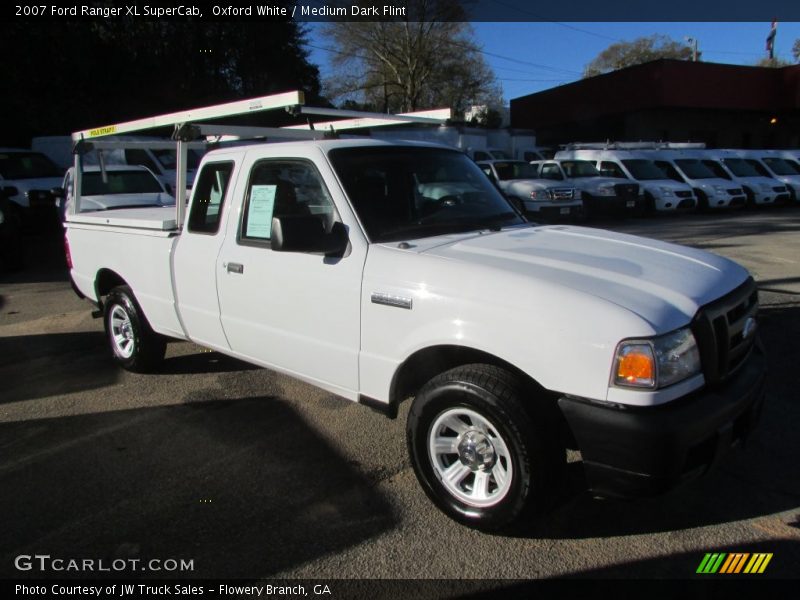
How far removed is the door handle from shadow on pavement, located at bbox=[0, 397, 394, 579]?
1083 millimetres

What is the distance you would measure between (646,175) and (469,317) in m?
16.7

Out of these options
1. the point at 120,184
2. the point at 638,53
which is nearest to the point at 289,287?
the point at 120,184

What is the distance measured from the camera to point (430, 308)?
2949mm

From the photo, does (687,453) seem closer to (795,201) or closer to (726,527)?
(726,527)

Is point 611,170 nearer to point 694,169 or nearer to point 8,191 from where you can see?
point 694,169

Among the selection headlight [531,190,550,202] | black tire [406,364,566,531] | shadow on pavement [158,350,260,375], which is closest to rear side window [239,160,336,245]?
black tire [406,364,566,531]

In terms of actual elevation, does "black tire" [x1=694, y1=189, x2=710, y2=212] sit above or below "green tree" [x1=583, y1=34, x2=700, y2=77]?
→ below

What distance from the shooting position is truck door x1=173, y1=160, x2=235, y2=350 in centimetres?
416

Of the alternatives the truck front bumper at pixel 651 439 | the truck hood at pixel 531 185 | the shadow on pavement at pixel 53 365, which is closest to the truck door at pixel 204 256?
the shadow on pavement at pixel 53 365

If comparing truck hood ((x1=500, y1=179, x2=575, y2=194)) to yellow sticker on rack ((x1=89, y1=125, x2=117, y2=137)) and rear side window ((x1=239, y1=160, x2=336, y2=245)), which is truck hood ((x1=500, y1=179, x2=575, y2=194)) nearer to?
yellow sticker on rack ((x1=89, y1=125, x2=117, y2=137))

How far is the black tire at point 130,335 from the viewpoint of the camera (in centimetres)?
506

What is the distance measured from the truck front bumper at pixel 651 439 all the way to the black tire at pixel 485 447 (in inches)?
6.9

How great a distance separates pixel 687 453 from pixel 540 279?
36.4 inches

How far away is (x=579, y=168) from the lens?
1764 cm
